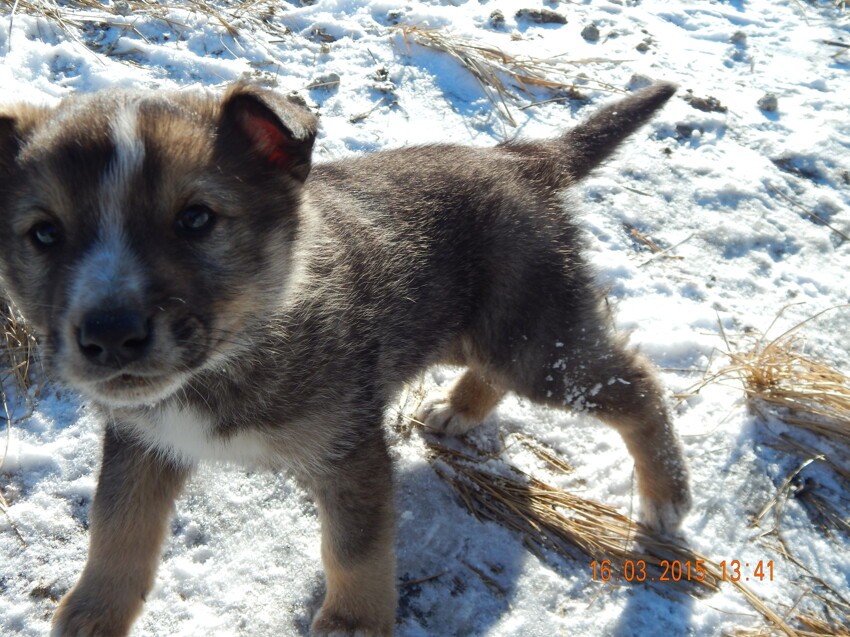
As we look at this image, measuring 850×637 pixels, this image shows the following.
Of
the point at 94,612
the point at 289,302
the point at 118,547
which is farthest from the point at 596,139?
the point at 94,612

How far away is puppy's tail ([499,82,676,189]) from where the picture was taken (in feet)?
11.1

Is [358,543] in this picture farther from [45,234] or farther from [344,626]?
[45,234]

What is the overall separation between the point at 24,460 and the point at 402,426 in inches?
64.9

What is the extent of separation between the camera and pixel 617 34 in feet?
19.8

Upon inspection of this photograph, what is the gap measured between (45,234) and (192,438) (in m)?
0.81

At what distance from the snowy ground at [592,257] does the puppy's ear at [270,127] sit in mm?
1387

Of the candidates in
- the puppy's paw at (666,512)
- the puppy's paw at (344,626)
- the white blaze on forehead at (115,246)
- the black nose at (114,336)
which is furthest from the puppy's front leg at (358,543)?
the puppy's paw at (666,512)

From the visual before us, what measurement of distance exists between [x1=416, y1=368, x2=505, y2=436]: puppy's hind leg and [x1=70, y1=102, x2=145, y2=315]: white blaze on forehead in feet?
6.20

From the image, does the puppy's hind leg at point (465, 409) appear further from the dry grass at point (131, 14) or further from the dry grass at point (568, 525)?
the dry grass at point (131, 14)

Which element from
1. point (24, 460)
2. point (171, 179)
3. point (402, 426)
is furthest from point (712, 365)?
point (24, 460)

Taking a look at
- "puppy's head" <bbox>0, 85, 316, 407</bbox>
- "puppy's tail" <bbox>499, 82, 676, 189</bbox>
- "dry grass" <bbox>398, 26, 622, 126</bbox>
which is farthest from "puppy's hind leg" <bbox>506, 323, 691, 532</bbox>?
"dry grass" <bbox>398, 26, 622, 126</bbox>

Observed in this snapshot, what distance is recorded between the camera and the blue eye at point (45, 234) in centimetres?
213

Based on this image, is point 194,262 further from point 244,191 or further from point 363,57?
point 363,57
